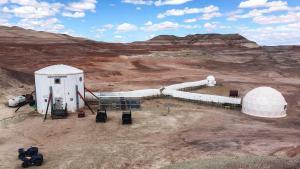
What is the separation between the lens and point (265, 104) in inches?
1326

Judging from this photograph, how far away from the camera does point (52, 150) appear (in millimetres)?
23469

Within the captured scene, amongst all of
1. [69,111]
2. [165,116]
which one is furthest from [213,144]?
[69,111]

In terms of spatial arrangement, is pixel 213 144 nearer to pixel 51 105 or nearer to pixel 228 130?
pixel 228 130

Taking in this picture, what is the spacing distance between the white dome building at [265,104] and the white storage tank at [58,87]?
57.9 ft

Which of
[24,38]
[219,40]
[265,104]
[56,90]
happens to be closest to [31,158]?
[56,90]

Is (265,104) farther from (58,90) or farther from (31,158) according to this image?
(31,158)

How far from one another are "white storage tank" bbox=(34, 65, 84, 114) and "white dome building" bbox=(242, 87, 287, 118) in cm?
1764

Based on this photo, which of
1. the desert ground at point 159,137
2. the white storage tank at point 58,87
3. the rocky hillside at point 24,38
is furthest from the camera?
the rocky hillside at point 24,38

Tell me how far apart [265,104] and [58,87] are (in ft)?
67.7

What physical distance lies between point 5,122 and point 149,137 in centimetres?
1416

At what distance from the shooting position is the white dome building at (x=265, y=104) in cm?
3353

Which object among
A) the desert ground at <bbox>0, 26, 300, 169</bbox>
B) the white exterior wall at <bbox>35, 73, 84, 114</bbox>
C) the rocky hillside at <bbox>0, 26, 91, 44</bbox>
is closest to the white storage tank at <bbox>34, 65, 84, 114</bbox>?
the white exterior wall at <bbox>35, 73, 84, 114</bbox>

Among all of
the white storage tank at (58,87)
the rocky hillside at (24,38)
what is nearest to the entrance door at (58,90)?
the white storage tank at (58,87)

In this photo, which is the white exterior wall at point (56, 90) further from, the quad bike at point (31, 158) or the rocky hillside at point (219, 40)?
the rocky hillside at point (219, 40)
